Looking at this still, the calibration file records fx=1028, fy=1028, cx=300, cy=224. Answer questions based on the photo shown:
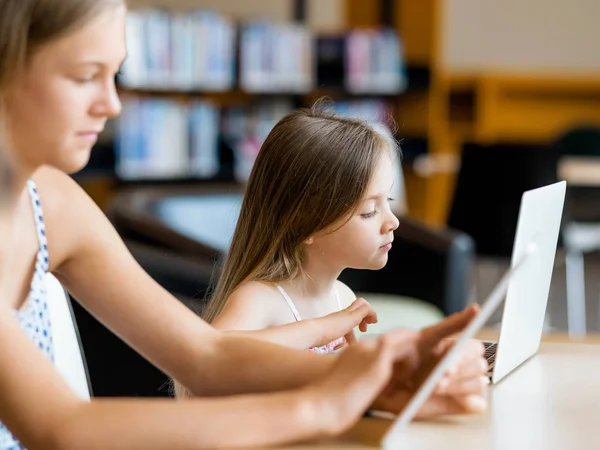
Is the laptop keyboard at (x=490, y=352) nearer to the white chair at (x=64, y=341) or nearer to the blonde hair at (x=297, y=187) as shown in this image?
the blonde hair at (x=297, y=187)

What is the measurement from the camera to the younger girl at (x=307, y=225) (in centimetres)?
102

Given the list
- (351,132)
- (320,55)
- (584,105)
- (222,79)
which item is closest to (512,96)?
(584,105)

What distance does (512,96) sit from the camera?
6.49 meters

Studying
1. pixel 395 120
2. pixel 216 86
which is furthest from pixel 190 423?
pixel 216 86

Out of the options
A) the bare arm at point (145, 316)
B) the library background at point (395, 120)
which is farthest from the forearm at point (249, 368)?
the library background at point (395, 120)

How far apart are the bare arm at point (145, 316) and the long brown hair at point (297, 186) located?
153 mm

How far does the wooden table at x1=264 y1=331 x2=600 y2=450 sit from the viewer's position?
0.79 m

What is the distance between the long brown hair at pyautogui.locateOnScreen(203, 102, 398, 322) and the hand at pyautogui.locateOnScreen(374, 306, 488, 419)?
0.24 m

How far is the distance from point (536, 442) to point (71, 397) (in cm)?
36

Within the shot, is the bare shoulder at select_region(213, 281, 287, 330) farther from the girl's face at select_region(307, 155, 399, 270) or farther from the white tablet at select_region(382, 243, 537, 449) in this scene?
the white tablet at select_region(382, 243, 537, 449)

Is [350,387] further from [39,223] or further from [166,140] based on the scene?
[166,140]

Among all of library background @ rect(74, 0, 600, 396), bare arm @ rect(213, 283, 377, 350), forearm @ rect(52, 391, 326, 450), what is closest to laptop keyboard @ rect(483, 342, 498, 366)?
bare arm @ rect(213, 283, 377, 350)

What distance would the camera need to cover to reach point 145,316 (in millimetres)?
922

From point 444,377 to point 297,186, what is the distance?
293 mm
